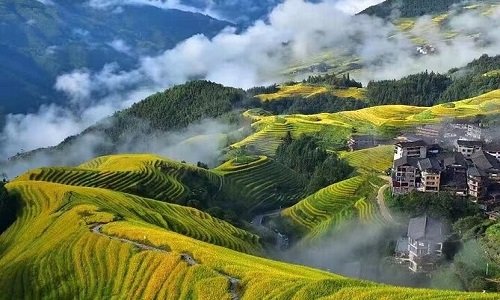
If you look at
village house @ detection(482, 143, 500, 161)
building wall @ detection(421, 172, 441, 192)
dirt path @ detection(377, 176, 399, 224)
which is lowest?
dirt path @ detection(377, 176, 399, 224)

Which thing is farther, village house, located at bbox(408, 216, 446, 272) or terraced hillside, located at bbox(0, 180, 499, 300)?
village house, located at bbox(408, 216, 446, 272)

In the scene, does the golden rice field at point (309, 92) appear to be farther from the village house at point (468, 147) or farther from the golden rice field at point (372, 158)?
the village house at point (468, 147)

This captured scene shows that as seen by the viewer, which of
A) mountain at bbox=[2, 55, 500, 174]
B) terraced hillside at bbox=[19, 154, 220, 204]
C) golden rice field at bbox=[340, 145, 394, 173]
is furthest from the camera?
mountain at bbox=[2, 55, 500, 174]

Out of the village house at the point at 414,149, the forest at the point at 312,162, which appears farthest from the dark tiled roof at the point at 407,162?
the forest at the point at 312,162

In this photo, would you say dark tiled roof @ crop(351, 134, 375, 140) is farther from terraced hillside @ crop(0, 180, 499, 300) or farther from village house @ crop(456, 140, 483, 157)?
terraced hillside @ crop(0, 180, 499, 300)

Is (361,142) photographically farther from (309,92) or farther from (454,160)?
(309,92)

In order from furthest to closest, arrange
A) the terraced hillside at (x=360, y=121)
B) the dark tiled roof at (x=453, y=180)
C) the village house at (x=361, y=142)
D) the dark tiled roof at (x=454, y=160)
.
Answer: the terraced hillside at (x=360, y=121)
the village house at (x=361, y=142)
the dark tiled roof at (x=454, y=160)
the dark tiled roof at (x=453, y=180)

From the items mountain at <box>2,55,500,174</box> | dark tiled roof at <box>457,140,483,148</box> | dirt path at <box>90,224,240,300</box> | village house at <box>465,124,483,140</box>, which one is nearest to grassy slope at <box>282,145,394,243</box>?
dark tiled roof at <box>457,140,483,148</box>
